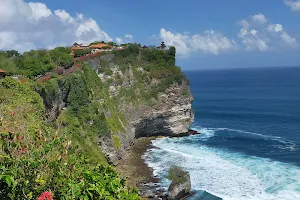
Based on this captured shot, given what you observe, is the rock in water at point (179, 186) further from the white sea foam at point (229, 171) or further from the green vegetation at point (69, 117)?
the green vegetation at point (69, 117)

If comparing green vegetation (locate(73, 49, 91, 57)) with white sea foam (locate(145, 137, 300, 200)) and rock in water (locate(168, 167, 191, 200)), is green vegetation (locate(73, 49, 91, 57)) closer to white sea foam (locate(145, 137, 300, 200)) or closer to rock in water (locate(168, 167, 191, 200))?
white sea foam (locate(145, 137, 300, 200))

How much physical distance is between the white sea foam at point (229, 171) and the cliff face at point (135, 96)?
5072 mm

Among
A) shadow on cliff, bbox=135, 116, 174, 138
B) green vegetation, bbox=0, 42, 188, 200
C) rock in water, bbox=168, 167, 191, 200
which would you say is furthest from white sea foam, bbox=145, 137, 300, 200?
green vegetation, bbox=0, 42, 188, 200

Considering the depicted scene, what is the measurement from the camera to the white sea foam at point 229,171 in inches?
1399

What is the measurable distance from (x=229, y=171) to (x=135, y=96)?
22.9m

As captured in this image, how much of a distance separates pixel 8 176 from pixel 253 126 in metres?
65.4

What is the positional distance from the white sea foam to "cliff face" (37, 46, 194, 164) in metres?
5.07

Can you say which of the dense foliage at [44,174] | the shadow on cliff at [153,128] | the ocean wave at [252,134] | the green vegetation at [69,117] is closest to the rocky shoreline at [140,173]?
the green vegetation at [69,117]

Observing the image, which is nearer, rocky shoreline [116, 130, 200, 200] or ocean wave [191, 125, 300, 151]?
rocky shoreline [116, 130, 200, 200]

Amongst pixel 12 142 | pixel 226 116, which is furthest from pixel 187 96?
pixel 12 142

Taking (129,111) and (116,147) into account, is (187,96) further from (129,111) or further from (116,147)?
(116,147)

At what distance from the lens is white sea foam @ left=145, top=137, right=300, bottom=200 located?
35.5 meters

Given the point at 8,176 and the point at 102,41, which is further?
the point at 102,41

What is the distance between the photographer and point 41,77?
1436 inches
